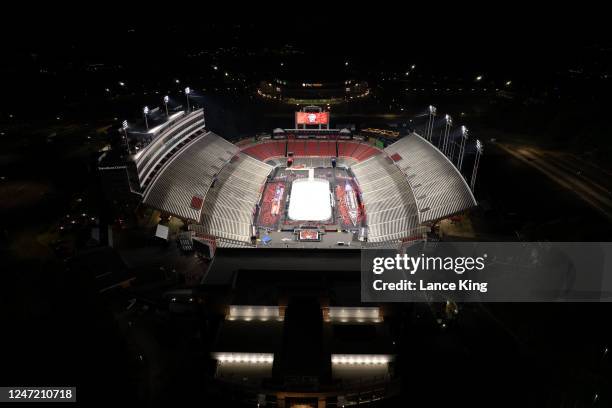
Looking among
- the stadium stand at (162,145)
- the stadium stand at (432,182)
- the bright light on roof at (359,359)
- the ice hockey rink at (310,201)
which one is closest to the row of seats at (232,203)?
the ice hockey rink at (310,201)

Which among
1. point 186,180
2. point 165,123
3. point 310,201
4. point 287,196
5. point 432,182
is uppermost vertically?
point 165,123

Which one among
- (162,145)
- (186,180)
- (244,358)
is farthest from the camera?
(162,145)

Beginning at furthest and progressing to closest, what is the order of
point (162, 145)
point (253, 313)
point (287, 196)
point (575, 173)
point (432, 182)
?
point (287, 196), point (162, 145), point (575, 173), point (432, 182), point (253, 313)

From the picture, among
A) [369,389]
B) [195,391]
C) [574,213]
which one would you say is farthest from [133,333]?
[574,213]

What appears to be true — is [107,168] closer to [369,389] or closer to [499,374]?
[369,389]

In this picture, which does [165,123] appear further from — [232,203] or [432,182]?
[432,182]

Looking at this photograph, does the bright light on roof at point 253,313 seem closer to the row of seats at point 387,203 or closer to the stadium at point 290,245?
the stadium at point 290,245

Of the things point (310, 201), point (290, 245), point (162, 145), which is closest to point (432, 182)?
point (310, 201)
